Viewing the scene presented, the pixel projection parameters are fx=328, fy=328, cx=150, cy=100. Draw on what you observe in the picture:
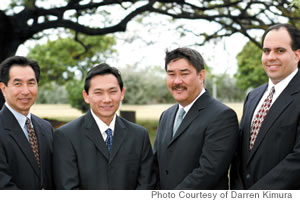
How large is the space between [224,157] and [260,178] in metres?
0.44

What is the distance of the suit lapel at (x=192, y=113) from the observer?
3.54m

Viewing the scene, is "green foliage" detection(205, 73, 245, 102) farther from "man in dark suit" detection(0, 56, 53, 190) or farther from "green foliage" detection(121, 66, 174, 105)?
"man in dark suit" detection(0, 56, 53, 190)

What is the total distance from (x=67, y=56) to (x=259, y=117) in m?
22.2

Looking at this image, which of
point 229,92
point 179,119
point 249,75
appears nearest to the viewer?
point 179,119

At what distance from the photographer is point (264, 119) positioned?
3.38 meters

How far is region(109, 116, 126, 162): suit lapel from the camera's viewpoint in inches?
131

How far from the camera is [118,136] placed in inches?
134

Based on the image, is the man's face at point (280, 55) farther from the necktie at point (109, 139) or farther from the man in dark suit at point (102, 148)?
the necktie at point (109, 139)

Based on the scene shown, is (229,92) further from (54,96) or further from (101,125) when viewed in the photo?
(101,125)

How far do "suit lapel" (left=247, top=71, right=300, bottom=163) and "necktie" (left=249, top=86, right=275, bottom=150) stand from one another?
0.34ft

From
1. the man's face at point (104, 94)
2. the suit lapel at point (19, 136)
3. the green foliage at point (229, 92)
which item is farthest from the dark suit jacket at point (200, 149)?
the green foliage at point (229, 92)

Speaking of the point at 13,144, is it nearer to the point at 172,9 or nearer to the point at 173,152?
the point at 173,152

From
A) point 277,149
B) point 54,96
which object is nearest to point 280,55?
point 277,149
